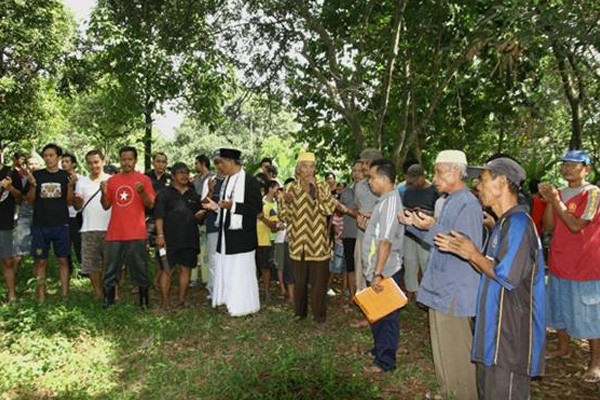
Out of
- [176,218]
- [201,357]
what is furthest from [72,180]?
[201,357]

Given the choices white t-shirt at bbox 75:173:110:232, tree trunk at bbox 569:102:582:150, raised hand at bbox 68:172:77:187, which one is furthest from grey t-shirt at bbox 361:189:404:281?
tree trunk at bbox 569:102:582:150

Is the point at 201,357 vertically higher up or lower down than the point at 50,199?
lower down

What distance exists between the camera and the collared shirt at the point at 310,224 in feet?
20.4

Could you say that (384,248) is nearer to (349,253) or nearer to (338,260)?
(349,253)

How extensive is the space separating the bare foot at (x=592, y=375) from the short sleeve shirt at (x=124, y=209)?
5198mm

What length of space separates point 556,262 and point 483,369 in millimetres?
2274

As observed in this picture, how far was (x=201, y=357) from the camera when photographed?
17.4 ft

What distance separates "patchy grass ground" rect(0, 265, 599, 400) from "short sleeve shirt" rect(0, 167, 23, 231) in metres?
1.03

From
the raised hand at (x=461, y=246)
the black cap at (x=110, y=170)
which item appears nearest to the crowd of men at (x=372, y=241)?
the raised hand at (x=461, y=246)

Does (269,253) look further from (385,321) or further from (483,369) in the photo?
(483,369)

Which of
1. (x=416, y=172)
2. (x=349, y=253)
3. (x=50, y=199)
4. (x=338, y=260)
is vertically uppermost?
(x=416, y=172)

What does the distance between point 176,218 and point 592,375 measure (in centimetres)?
500

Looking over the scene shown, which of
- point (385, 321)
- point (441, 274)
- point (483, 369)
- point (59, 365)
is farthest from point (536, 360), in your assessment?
point (59, 365)

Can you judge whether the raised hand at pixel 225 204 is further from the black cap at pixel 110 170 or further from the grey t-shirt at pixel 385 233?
the black cap at pixel 110 170
